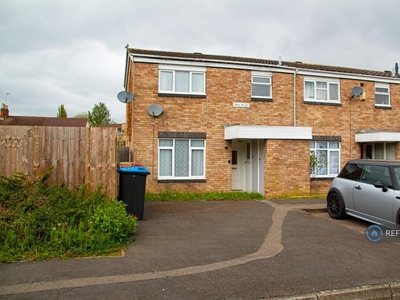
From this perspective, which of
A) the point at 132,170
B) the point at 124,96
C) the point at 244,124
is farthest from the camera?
the point at 244,124

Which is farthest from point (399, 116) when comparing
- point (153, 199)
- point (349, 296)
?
point (349, 296)

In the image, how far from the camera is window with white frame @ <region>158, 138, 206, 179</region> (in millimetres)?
12664

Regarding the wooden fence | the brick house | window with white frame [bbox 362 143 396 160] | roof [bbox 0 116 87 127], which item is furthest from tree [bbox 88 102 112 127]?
the wooden fence

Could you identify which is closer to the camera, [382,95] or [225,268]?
[225,268]

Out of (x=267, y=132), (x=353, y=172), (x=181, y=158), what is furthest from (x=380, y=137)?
(x=181, y=158)

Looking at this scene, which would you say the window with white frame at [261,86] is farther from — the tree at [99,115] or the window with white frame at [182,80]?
the tree at [99,115]

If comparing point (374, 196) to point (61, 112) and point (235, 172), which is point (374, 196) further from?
point (61, 112)

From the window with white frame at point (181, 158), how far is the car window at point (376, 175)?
21.1 ft

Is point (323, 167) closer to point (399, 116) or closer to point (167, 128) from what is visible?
point (399, 116)

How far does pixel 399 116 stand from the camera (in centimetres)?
1584

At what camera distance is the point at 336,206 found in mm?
8688

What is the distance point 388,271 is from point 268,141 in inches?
311

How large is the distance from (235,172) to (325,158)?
13.3ft

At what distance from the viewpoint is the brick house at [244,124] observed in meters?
12.5
